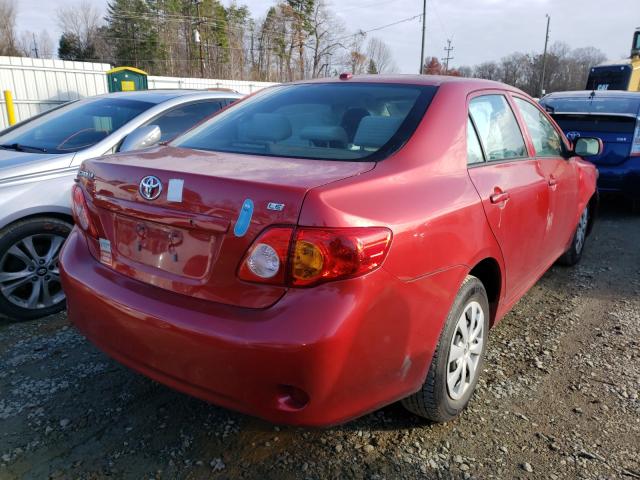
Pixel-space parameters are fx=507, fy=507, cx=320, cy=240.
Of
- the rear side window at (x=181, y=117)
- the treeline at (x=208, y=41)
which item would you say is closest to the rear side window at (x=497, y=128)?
the rear side window at (x=181, y=117)

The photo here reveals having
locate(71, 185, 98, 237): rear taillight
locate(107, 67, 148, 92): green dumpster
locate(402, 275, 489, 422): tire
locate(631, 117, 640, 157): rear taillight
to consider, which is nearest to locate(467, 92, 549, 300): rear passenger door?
locate(402, 275, 489, 422): tire

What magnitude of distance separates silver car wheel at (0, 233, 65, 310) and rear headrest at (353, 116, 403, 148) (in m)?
2.26

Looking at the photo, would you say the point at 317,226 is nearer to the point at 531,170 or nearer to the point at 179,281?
the point at 179,281

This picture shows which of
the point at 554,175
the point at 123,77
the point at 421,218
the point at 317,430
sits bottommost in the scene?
the point at 317,430

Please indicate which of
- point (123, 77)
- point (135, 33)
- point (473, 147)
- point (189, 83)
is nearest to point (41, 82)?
point (123, 77)

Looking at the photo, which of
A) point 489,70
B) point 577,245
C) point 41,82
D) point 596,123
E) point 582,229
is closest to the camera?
point 577,245

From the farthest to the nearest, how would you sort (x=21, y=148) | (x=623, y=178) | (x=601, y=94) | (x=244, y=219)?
1. (x=601, y=94)
2. (x=623, y=178)
3. (x=21, y=148)
4. (x=244, y=219)

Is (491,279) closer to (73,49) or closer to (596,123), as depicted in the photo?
(596,123)

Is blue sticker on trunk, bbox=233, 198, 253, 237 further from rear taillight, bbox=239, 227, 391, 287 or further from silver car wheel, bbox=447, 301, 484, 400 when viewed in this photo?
silver car wheel, bbox=447, 301, 484, 400

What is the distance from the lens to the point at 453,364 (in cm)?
236

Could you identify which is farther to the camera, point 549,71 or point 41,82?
point 549,71

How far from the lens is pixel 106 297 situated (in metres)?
2.06

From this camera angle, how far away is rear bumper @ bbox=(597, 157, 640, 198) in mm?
6480

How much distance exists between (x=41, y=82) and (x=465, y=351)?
14.2 meters
